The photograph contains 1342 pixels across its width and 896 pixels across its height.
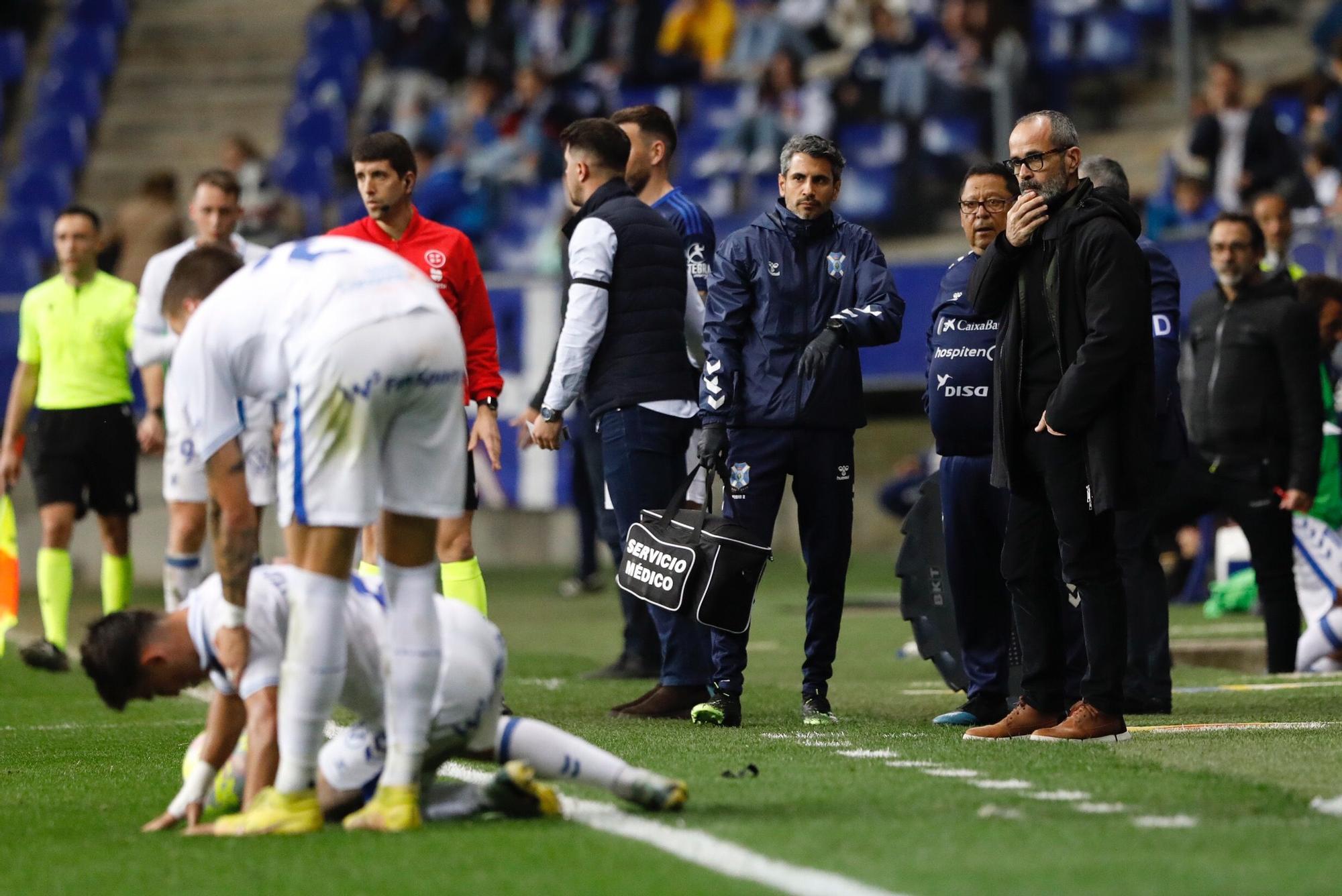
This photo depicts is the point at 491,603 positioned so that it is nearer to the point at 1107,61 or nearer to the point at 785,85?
the point at 785,85

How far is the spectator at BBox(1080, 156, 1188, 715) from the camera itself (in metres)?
8.09

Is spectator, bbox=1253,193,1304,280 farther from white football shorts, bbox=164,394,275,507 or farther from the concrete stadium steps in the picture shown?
the concrete stadium steps

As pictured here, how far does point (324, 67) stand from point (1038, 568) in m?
18.2

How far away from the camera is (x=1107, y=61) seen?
2009 centimetres

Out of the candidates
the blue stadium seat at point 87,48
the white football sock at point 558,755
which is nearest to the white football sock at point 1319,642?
the white football sock at point 558,755

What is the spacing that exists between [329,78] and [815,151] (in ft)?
55.3

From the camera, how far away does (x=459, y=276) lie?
318 inches

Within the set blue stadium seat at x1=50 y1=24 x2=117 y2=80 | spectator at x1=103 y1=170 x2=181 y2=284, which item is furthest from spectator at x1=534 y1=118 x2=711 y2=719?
blue stadium seat at x1=50 y1=24 x2=117 y2=80

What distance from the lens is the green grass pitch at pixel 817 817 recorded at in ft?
14.5

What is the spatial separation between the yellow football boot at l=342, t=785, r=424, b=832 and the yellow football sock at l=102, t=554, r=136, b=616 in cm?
573

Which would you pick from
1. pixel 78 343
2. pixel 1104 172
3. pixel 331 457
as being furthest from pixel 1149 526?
pixel 78 343

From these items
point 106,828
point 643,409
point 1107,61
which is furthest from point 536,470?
point 106,828

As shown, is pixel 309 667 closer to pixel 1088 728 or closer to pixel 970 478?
pixel 1088 728

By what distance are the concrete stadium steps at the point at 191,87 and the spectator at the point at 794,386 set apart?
55.7 ft
